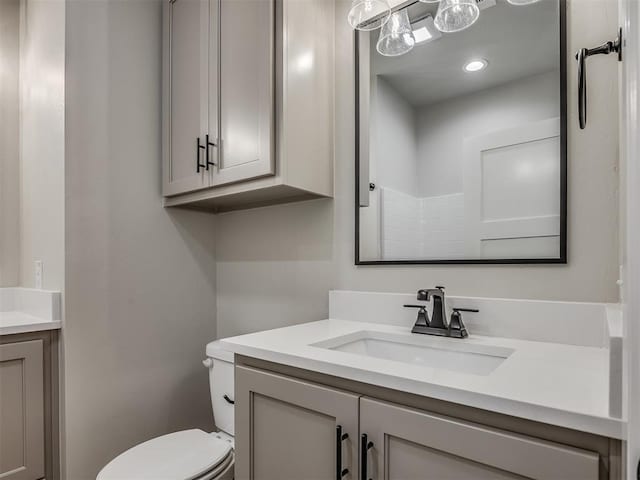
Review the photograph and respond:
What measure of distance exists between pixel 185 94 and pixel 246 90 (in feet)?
1.37

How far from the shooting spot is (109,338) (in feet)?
5.22

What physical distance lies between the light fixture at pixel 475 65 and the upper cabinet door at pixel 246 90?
0.68 m

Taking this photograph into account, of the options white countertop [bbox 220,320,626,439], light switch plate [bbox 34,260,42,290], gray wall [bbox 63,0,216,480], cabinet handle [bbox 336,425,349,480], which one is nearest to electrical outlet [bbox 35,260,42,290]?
light switch plate [bbox 34,260,42,290]

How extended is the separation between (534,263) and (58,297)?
67.9 inches

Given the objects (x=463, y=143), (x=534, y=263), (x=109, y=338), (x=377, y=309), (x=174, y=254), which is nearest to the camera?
(x=534, y=263)

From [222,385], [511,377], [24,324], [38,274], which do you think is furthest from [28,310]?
[511,377]

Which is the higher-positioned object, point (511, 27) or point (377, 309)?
point (511, 27)

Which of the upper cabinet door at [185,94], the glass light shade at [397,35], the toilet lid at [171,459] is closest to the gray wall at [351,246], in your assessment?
the glass light shade at [397,35]

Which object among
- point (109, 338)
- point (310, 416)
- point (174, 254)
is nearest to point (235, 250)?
point (174, 254)

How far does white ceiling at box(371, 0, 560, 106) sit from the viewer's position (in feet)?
3.71

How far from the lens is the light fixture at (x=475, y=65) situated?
1.24 m

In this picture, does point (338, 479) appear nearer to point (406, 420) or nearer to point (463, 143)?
point (406, 420)

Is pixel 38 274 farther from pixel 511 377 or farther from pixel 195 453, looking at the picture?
pixel 511 377

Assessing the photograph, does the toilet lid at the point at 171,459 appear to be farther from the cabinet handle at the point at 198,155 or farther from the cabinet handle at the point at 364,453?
the cabinet handle at the point at 198,155
